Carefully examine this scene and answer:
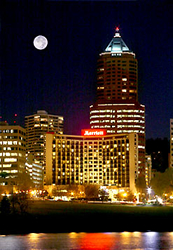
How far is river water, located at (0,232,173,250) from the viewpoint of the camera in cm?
5442

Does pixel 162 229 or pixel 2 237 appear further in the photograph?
pixel 162 229

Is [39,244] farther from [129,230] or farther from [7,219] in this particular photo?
[7,219]

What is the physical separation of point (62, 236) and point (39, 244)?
8.23 meters

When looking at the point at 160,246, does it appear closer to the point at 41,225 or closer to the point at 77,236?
the point at 77,236

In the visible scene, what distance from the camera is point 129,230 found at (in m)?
72.8

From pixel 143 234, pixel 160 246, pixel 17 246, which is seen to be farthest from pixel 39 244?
pixel 143 234

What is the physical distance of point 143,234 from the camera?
221ft

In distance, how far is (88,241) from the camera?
58875mm

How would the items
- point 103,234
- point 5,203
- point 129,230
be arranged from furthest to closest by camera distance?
1. point 5,203
2. point 129,230
3. point 103,234

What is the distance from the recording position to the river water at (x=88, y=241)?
54.4 metres

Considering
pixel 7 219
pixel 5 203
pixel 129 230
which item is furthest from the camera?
pixel 5 203

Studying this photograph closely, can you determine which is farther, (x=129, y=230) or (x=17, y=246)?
(x=129, y=230)

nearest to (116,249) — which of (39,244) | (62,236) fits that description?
(39,244)

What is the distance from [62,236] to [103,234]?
5.98 meters
